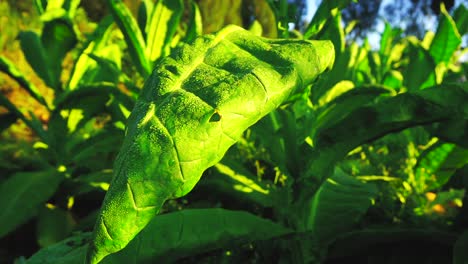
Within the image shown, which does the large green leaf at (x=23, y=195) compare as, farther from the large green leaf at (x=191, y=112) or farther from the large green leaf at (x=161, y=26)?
the large green leaf at (x=191, y=112)

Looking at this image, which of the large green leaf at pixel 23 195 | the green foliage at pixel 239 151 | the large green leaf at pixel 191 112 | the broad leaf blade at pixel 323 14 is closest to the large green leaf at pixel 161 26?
the green foliage at pixel 239 151

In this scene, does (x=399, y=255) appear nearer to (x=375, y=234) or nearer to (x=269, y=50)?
(x=375, y=234)

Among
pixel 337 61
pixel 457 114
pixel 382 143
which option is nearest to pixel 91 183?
pixel 337 61

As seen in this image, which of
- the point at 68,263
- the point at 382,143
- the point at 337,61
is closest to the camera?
the point at 68,263

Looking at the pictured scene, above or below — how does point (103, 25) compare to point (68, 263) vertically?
above

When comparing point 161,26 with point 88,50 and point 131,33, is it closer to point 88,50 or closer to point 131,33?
point 131,33

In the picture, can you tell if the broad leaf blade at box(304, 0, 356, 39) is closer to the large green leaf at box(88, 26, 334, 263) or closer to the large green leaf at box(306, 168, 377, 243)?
the large green leaf at box(88, 26, 334, 263)

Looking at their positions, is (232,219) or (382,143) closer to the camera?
(232,219)
